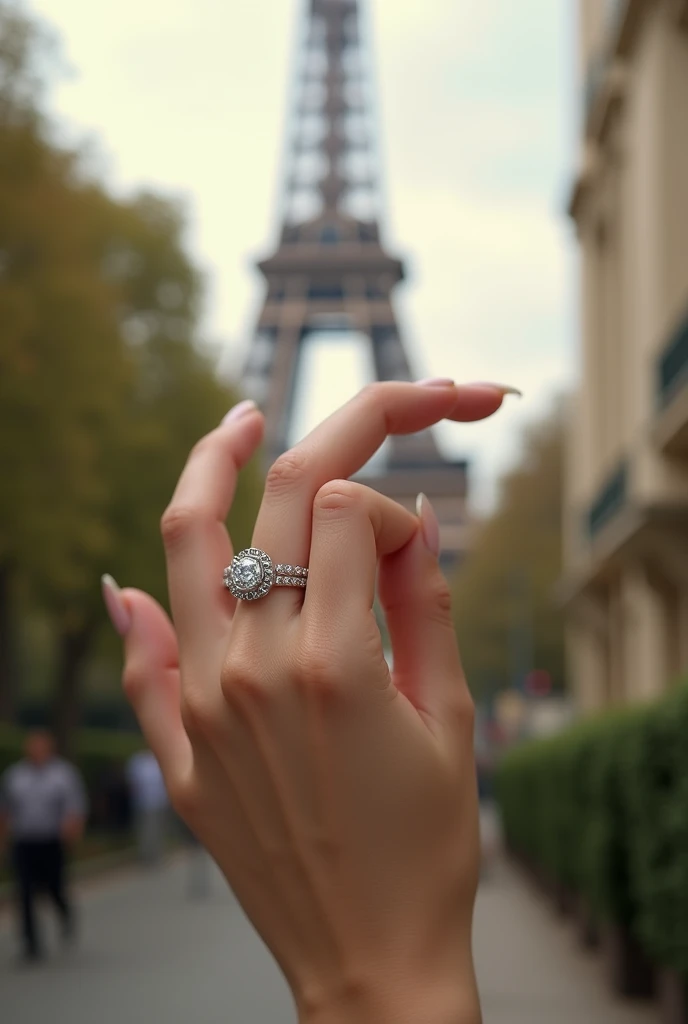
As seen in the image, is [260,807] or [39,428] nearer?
[260,807]

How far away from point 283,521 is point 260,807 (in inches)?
14.0

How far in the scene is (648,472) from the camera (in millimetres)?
23297

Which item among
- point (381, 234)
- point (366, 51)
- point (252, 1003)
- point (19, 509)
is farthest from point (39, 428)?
point (366, 51)

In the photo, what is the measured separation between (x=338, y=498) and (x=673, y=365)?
1944 cm

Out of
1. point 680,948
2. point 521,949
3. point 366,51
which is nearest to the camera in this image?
point 680,948

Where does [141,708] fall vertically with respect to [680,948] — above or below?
above

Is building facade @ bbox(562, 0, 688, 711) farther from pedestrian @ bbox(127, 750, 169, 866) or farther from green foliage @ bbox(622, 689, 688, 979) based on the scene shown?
green foliage @ bbox(622, 689, 688, 979)

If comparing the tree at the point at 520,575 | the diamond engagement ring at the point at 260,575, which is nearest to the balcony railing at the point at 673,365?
the diamond engagement ring at the point at 260,575

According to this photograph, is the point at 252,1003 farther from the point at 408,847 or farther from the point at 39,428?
the point at 39,428

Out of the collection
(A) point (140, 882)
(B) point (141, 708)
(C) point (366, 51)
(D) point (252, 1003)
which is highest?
(C) point (366, 51)

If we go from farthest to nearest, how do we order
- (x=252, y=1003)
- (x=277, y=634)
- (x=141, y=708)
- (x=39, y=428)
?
1. (x=39, y=428)
2. (x=252, y=1003)
3. (x=141, y=708)
4. (x=277, y=634)

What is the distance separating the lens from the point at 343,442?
2.20 metres

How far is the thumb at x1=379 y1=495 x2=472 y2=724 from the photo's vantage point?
221 centimetres

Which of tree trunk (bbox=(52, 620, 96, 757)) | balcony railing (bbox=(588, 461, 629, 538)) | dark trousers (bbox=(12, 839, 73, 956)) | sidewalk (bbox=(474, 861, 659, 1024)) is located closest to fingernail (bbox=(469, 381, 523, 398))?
sidewalk (bbox=(474, 861, 659, 1024))
